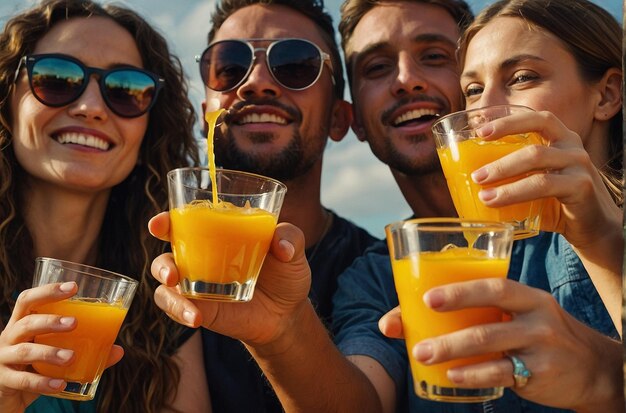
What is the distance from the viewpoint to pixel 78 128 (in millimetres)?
4305

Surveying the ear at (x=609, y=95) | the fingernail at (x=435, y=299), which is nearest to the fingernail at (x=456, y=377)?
the fingernail at (x=435, y=299)

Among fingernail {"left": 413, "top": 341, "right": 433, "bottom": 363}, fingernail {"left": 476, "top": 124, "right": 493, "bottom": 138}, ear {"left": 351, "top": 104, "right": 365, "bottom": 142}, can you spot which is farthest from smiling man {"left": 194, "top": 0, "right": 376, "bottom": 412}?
fingernail {"left": 413, "top": 341, "right": 433, "bottom": 363}

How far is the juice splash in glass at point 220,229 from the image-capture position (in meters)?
2.40

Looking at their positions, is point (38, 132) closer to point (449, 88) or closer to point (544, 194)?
point (449, 88)

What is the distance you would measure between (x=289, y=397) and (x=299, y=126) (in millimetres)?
2741

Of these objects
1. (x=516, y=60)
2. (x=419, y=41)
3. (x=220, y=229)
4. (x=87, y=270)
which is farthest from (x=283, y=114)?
(x=220, y=229)

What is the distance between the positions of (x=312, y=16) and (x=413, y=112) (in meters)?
1.63

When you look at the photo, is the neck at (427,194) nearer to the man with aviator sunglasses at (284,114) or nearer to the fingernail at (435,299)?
the man with aviator sunglasses at (284,114)

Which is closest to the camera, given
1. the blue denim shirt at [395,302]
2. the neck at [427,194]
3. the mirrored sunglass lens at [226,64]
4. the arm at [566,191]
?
the arm at [566,191]

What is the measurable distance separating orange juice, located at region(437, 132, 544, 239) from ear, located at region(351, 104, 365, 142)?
108 inches

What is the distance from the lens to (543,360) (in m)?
1.83

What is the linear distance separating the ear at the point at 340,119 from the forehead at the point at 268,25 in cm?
51

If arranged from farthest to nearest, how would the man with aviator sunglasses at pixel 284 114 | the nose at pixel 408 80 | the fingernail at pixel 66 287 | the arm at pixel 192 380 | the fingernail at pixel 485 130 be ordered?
the man with aviator sunglasses at pixel 284 114 < the nose at pixel 408 80 < the arm at pixel 192 380 < the fingernail at pixel 66 287 < the fingernail at pixel 485 130

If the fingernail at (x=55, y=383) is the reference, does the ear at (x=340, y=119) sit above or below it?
→ above
